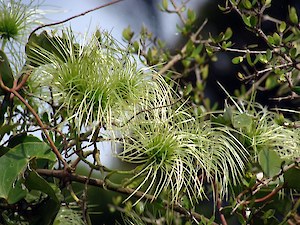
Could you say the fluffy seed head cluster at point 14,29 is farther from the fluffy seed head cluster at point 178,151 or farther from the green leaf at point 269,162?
the green leaf at point 269,162

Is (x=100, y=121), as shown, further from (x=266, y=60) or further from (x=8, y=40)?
(x=266, y=60)

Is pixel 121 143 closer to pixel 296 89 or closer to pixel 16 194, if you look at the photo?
pixel 16 194

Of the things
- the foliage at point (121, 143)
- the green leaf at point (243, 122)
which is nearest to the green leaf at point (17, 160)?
the foliage at point (121, 143)

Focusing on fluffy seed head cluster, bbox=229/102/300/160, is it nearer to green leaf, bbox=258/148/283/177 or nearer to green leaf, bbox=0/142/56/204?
green leaf, bbox=258/148/283/177

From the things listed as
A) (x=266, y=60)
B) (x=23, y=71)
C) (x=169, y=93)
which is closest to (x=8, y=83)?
(x=23, y=71)

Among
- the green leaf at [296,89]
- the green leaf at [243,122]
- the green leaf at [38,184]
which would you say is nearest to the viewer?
the green leaf at [38,184]

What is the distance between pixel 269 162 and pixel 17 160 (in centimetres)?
39

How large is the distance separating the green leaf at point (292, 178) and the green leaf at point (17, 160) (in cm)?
36

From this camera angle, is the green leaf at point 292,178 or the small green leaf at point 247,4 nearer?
the green leaf at point 292,178

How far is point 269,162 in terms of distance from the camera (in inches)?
45.8

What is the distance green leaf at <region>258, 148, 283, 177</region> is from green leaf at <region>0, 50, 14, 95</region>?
411 millimetres

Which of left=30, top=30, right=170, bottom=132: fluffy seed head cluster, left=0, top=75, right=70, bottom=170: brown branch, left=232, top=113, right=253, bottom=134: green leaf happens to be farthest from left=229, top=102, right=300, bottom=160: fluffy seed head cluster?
left=0, top=75, right=70, bottom=170: brown branch

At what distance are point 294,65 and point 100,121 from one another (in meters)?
0.39

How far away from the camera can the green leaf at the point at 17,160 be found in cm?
111
